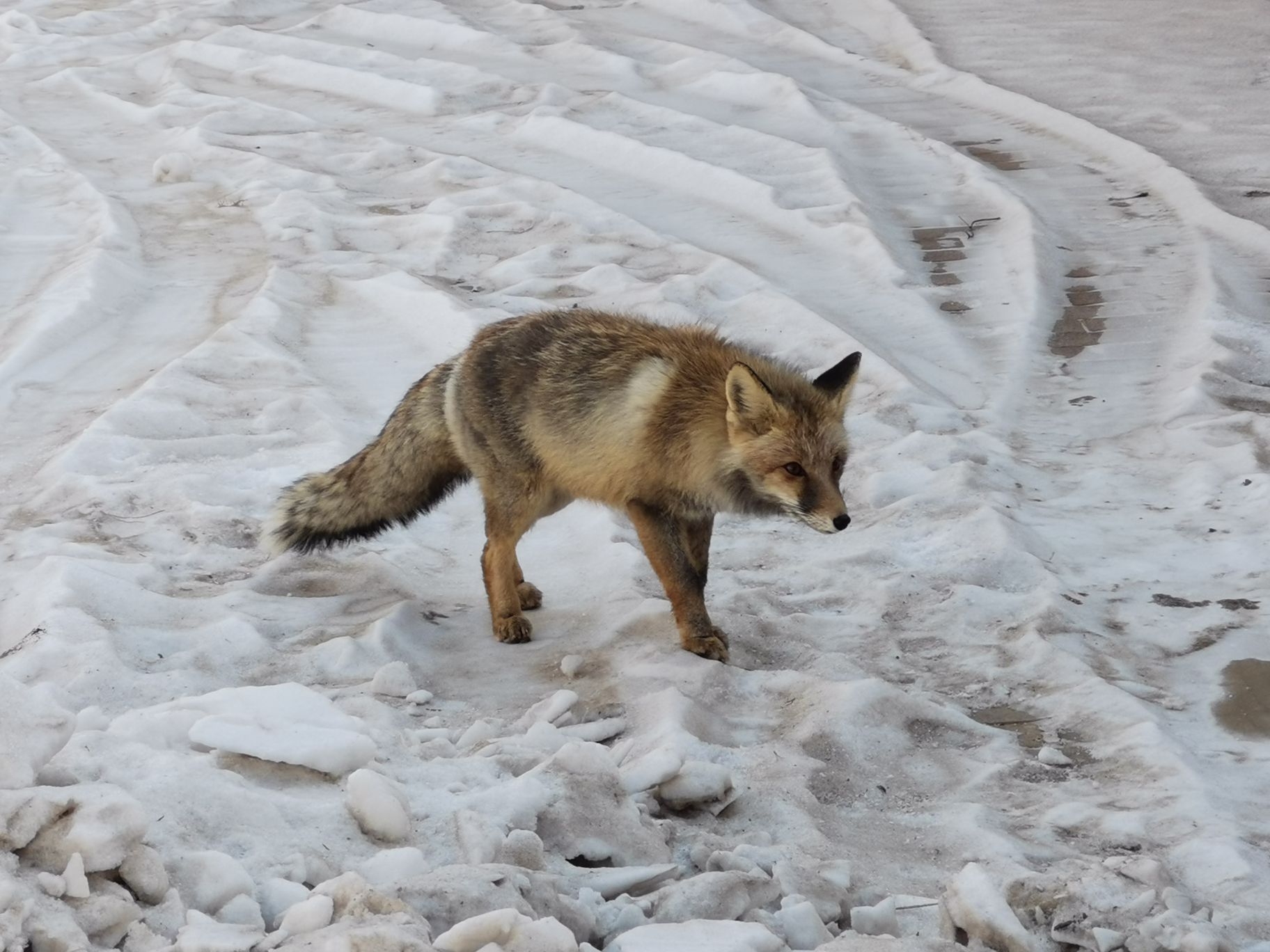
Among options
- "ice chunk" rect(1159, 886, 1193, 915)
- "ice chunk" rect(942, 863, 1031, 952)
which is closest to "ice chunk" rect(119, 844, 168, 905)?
"ice chunk" rect(942, 863, 1031, 952)

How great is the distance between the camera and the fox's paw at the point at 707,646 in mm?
5602

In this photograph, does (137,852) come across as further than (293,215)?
No

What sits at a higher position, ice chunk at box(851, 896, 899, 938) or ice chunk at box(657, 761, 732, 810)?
ice chunk at box(851, 896, 899, 938)

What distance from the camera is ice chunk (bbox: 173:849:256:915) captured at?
3459 millimetres

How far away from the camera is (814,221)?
11.0 meters

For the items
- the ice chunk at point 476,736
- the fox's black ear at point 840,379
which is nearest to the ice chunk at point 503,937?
the ice chunk at point 476,736

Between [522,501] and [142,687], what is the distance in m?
1.74

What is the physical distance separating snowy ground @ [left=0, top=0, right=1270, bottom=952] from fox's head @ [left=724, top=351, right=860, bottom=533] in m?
0.67

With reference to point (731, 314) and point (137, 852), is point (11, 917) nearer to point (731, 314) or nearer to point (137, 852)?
point (137, 852)

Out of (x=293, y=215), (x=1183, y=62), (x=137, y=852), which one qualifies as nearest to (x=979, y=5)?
(x=1183, y=62)

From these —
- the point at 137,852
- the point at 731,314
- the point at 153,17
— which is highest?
the point at 137,852

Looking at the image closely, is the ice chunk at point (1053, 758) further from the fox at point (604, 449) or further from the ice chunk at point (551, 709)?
the ice chunk at point (551, 709)

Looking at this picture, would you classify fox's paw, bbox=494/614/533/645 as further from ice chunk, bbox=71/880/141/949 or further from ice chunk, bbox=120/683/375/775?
ice chunk, bbox=71/880/141/949

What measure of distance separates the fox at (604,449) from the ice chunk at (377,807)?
1960 millimetres
